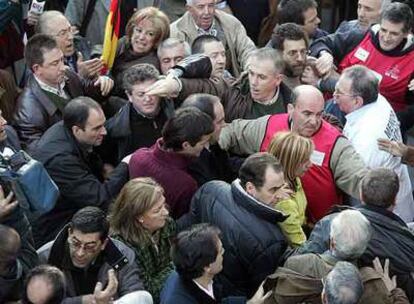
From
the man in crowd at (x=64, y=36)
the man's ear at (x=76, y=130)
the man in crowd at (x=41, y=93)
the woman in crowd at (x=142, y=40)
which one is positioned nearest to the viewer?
the man's ear at (x=76, y=130)

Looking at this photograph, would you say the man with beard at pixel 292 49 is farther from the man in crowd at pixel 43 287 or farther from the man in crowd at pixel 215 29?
the man in crowd at pixel 43 287

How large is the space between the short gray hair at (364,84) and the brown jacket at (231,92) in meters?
0.42

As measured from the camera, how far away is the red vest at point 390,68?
21.3ft

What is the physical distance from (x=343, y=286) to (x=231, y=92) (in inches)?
85.6

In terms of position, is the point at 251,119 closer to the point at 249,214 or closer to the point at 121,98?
the point at 121,98

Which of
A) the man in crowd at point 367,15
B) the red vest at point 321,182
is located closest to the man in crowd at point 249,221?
the red vest at point 321,182

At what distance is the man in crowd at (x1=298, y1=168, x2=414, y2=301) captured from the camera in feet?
14.5

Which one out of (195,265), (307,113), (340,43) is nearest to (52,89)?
(307,113)

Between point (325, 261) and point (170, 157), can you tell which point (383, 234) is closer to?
point (325, 261)

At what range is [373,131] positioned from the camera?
5.51 meters

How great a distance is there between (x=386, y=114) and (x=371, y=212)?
119cm

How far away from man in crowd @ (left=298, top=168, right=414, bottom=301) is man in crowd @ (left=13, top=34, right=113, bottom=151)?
1776mm

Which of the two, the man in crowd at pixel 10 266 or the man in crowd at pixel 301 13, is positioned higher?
the man in crowd at pixel 301 13

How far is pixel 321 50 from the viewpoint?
6664 mm
